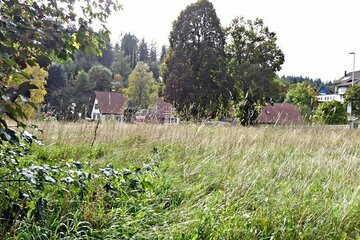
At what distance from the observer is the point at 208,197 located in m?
2.49

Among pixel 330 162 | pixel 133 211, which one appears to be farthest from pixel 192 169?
pixel 330 162

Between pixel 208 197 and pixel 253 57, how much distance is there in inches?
1069

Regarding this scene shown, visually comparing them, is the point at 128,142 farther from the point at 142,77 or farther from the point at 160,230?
the point at 142,77

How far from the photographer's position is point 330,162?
3816 mm

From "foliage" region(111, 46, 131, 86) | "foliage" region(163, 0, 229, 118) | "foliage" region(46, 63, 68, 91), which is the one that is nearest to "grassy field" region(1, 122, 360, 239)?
"foliage" region(163, 0, 229, 118)

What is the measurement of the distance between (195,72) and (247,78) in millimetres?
4467

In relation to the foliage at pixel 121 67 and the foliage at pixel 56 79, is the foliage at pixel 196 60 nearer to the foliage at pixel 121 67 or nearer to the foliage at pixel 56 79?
the foliage at pixel 56 79

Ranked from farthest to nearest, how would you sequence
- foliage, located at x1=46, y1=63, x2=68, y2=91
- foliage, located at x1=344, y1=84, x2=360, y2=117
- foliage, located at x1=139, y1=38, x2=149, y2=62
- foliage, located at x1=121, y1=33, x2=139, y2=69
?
foliage, located at x1=139, y1=38, x2=149, y2=62
foliage, located at x1=121, y1=33, x2=139, y2=69
foliage, located at x1=46, y1=63, x2=68, y2=91
foliage, located at x1=344, y1=84, x2=360, y2=117

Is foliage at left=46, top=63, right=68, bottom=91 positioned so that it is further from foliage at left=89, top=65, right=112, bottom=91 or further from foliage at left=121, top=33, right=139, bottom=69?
foliage at left=121, top=33, right=139, bottom=69

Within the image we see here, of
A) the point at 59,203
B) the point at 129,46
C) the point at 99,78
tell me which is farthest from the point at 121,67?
the point at 59,203

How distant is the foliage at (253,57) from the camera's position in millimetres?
26891

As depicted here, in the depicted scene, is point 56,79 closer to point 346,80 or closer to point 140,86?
point 140,86

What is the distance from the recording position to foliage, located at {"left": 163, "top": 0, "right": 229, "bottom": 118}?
25453 mm

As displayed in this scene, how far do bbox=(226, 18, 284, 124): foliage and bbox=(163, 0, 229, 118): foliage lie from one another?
1.68 m
